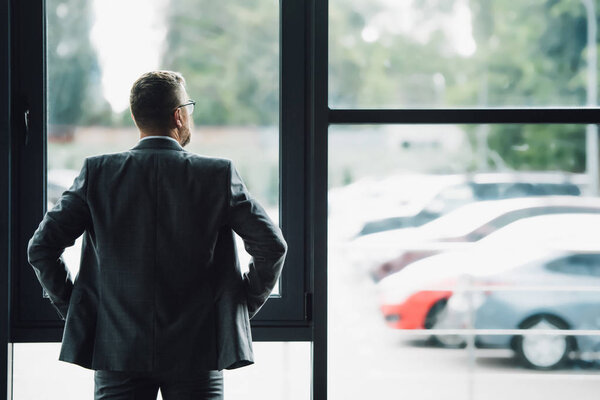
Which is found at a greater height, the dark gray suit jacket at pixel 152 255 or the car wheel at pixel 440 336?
the dark gray suit jacket at pixel 152 255

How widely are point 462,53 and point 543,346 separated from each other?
102 centimetres

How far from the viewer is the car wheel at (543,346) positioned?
2109 millimetres

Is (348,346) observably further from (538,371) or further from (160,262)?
(160,262)

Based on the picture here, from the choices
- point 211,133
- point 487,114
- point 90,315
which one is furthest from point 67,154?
point 487,114

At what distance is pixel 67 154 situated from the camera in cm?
205

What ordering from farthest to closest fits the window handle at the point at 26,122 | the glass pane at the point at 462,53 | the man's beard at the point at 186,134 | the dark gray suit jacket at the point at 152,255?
the glass pane at the point at 462,53 < the window handle at the point at 26,122 < the man's beard at the point at 186,134 < the dark gray suit jacket at the point at 152,255

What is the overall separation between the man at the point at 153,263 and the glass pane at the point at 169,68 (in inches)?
19.7

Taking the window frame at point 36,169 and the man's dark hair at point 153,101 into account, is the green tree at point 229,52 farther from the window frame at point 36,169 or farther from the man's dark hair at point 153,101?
the man's dark hair at point 153,101

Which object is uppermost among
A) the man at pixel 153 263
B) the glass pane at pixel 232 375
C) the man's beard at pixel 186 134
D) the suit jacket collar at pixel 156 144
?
the man's beard at pixel 186 134

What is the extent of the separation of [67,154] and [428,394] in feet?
4.76

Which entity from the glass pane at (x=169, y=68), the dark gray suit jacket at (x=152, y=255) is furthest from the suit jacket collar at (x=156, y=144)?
the glass pane at (x=169, y=68)

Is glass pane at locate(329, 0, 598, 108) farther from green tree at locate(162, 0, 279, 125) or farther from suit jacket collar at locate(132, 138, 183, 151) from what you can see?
suit jacket collar at locate(132, 138, 183, 151)

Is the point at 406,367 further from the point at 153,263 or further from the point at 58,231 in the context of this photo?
the point at 58,231

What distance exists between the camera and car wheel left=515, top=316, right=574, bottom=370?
211cm
